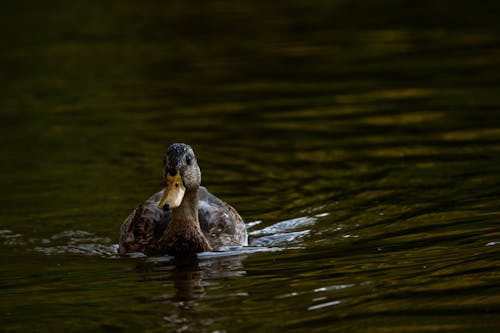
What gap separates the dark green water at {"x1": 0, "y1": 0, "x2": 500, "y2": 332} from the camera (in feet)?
31.2

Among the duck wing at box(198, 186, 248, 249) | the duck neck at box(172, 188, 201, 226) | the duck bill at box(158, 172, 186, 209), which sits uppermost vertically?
the duck bill at box(158, 172, 186, 209)

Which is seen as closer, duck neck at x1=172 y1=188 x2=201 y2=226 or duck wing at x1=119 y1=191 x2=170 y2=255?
duck neck at x1=172 y1=188 x2=201 y2=226

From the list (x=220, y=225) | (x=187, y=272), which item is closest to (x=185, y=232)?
(x=220, y=225)

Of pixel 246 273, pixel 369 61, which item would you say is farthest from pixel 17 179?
pixel 369 61

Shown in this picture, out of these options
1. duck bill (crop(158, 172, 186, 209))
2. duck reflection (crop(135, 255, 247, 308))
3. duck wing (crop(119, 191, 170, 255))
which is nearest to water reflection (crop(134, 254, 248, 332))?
duck reflection (crop(135, 255, 247, 308))

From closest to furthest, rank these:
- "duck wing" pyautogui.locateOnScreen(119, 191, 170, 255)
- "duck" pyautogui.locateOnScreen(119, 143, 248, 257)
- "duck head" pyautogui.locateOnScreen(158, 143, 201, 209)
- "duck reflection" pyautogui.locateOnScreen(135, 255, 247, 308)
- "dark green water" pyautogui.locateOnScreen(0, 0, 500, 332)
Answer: "dark green water" pyautogui.locateOnScreen(0, 0, 500, 332) < "duck reflection" pyautogui.locateOnScreen(135, 255, 247, 308) < "duck head" pyautogui.locateOnScreen(158, 143, 201, 209) < "duck" pyautogui.locateOnScreen(119, 143, 248, 257) < "duck wing" pyautogui.locateOnScreen(119, 191, 170, 255)

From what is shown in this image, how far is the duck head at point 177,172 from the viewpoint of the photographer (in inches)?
452

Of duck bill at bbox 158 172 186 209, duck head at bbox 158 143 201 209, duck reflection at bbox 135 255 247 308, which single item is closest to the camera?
duck reflection at bbox 135 255 247 308

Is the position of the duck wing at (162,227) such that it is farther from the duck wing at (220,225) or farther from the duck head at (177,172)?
the duck head at (177,172)

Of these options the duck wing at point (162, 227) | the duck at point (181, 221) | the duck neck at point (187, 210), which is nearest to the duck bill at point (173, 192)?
the duck at point (181, 221)

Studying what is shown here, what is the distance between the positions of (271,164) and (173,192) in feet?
14.3

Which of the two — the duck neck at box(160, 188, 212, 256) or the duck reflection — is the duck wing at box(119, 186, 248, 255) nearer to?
the duck neck at box(160, 188, 212, 256)

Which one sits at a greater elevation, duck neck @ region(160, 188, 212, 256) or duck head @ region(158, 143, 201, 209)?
duck head @ region(158, 143, 201, 209)

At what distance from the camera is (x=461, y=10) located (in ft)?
92.6
